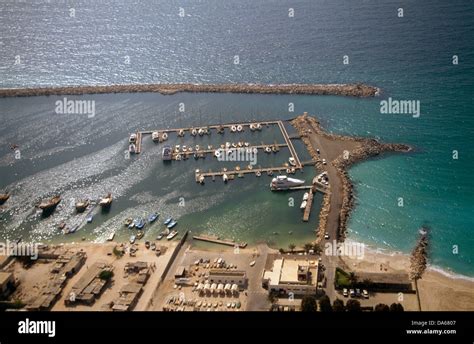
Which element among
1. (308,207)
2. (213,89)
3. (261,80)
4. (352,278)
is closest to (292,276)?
(352,278)

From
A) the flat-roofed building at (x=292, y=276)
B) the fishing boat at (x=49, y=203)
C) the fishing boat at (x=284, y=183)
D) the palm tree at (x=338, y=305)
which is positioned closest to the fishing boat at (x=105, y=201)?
the fishing boat at (x=49, y=203)

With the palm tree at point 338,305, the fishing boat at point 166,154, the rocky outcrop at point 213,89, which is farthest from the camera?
the rocky outcrop at point 213,89

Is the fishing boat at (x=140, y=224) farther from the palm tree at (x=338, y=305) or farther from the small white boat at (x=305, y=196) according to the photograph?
the palm tree at (x=338, y=305)

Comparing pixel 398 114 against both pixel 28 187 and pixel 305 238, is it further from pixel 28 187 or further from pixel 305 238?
pixel 28 187

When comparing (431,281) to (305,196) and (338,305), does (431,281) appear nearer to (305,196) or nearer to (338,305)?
(338,305)

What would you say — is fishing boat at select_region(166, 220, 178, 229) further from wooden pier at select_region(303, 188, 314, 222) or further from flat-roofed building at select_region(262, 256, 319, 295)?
wooden pier at select_region(303, 188, 314, 222)
